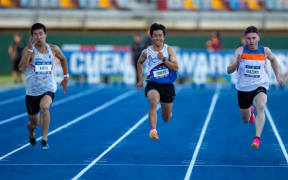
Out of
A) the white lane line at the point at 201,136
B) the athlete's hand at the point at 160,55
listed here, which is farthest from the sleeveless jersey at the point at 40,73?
the white lane line at the point at 201,136

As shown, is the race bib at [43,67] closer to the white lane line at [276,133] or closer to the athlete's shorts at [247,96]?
the athlete's shorts at [247,96]

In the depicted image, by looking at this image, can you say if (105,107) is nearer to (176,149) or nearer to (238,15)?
(176,149)

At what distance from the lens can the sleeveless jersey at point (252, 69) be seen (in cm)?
873

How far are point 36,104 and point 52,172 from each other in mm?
1765

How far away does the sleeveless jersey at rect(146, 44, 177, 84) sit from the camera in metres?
8.98

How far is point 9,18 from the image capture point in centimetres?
3092

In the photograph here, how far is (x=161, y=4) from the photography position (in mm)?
31688

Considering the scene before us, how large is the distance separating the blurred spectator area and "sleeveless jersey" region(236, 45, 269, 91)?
2287 cm

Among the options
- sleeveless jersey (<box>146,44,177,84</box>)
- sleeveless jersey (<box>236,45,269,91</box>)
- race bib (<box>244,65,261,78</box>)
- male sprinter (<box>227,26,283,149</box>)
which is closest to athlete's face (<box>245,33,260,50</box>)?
male sprinter (<box>227,26,283,149</box>)

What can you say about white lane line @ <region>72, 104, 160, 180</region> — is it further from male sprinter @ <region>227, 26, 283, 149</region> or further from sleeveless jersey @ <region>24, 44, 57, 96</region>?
male sprinter @ <region>227, 26, 283, 149</region>

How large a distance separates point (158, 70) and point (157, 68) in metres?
0.03

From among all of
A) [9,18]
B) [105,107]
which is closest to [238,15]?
[9,18]

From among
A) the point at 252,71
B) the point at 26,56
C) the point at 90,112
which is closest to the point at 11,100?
the point at 90,112

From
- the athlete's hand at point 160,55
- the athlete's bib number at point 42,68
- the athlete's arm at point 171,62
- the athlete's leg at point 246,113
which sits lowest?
the athlete's leg at point 246,113
